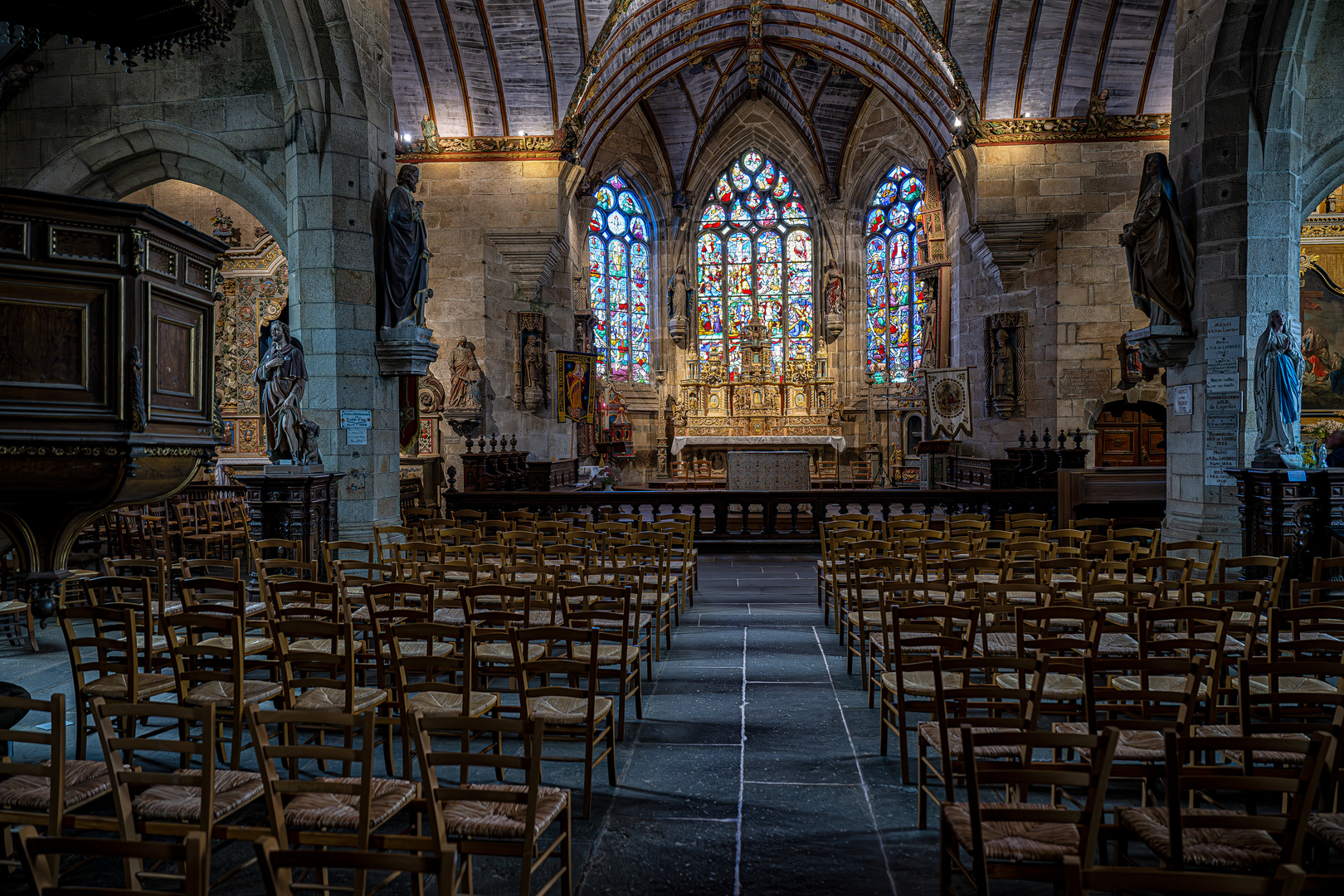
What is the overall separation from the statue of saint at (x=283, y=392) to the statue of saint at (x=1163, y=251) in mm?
8129

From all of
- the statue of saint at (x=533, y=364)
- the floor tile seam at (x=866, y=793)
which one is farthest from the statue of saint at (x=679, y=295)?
the floor tile seam at (x=866, y=793)

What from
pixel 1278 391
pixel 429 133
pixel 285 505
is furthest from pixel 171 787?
pixel 429 133

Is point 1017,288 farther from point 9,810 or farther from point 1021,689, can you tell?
point 9,810

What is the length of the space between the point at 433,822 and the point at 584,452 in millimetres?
17783

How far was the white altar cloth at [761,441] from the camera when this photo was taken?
20.6m

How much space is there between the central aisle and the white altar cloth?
1485 centimetres

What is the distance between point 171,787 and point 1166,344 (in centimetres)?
877

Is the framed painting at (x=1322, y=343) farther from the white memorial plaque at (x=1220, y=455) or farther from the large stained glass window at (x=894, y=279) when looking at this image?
the large stained glass window at (x=894, y=279)

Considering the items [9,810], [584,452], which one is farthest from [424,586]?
[584,452]

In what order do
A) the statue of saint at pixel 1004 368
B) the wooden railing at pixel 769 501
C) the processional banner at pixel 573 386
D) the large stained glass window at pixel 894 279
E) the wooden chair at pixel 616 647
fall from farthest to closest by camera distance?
1. the large stained glass window at pixel 894 279
2. the processional banner at pixel 573 386
3. the statue of saint at pixel 1004 368
4. the wooden railing at pixel 769 501
5. the wooden chair at pixel 616 647

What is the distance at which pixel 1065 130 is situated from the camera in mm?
14320

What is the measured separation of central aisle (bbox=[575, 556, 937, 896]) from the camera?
297 cm

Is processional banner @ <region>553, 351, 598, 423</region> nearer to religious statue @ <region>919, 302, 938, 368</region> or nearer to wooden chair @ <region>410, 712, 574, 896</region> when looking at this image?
religious statue @ <region>919, 302, 938, 368</region>

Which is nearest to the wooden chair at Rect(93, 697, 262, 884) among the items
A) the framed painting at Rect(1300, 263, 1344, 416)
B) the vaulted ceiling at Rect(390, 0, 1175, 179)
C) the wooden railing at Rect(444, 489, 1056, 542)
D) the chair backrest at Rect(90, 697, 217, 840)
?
the chair backrest at Rect(90, 697, 217, 840)
